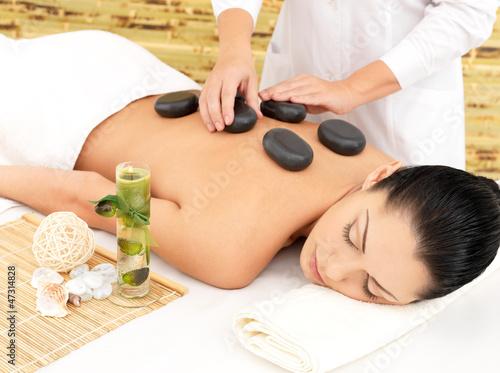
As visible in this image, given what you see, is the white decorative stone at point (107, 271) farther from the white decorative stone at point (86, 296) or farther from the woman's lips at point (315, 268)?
the woman's lips at point (315, 268)

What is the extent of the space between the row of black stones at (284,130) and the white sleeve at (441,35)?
0.26 metres

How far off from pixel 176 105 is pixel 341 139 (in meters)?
0.52

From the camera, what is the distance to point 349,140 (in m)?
1.58

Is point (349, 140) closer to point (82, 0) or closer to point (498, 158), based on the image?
point (498, 158)

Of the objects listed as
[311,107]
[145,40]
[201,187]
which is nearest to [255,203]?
[201,187]

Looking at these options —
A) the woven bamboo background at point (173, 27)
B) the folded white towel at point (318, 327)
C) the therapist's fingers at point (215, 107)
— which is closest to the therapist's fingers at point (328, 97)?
the therapist's fingers at point (215, 107)

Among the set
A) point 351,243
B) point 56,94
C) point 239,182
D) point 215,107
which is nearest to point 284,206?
point 239,182

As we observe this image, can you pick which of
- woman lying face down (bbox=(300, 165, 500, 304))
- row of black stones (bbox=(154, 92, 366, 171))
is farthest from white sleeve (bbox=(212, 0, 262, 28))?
woman lying face down (bbox=(300, 165, 500, 304))

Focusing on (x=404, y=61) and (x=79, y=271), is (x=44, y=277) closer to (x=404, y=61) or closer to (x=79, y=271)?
(x=79, y=271)

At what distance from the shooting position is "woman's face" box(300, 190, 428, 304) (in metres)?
1.19

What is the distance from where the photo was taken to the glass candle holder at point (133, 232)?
47.6 inches

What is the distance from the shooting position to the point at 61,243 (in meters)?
1.34

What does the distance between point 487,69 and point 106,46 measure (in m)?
2.14

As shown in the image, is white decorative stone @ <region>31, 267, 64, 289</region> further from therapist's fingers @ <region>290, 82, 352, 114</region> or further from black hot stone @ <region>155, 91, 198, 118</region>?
therapist's fingers @ <region>290, 82, 352, 114</region>
